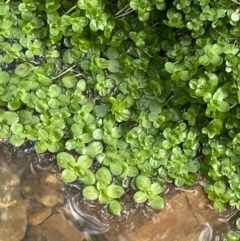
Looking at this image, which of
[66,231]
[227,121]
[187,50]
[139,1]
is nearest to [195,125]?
[227,121]

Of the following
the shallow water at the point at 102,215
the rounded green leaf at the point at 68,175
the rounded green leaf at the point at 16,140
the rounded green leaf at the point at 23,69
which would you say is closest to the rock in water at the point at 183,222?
the shallow water at the point at 102,215

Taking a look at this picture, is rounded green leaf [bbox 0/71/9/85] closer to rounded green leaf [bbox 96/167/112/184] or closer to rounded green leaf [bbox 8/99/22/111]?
rounded green leaf [bbox 8/99/22/111]

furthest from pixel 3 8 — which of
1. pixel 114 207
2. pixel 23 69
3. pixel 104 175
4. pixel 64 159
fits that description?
pixel 114 207

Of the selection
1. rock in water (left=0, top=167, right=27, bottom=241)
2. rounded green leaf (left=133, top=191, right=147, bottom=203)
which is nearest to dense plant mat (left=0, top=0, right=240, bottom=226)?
rounded green leaf (left=133, top=191, right=147, bottom=203)

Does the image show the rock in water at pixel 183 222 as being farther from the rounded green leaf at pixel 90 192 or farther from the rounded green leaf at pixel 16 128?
the rounded green leaf at pixel 16 128

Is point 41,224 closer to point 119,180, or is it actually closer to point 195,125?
point 119,180

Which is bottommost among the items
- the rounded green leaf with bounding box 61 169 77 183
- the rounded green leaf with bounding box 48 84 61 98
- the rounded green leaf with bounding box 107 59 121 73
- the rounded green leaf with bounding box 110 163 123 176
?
the rounded green leaf with bounding box 61 169 77 183
